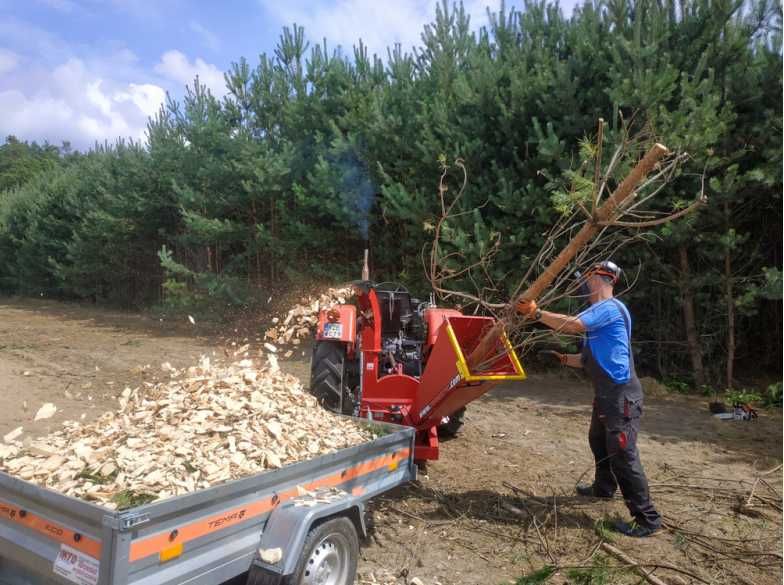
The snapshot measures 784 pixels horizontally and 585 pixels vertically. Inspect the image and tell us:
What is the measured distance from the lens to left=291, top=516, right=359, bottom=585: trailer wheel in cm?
286

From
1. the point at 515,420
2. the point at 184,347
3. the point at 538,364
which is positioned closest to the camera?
the point at 515,420

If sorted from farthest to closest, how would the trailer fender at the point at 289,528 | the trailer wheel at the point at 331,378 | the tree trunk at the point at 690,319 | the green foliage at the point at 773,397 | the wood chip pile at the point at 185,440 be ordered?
the tree trunk at the point at 690,319
the green foliage at the point at 773,397
the trailer wheel at the point at 331,378
the wood chip pile at the point at 185,440
the trailer fender at the point at 289,528

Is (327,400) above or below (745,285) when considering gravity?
below

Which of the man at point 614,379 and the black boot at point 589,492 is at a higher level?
the man at point 614,379

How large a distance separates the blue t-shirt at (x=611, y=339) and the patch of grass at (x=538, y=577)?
133cm

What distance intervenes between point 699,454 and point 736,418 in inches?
65.9

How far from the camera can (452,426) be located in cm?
615

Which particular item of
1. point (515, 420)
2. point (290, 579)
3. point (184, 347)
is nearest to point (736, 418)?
point (515, 420)

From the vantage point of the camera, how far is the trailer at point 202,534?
2301 mm

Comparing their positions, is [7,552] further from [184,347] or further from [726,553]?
[184,347]

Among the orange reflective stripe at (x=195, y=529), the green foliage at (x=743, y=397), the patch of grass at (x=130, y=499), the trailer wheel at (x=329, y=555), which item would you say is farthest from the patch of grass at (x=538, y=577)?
the green foliage at (x=743, y=397)

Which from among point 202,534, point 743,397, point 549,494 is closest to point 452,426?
point 549,494

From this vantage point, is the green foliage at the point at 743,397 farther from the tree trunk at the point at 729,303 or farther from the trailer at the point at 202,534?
the trailer at the point at 202,534

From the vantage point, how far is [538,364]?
1005cm
